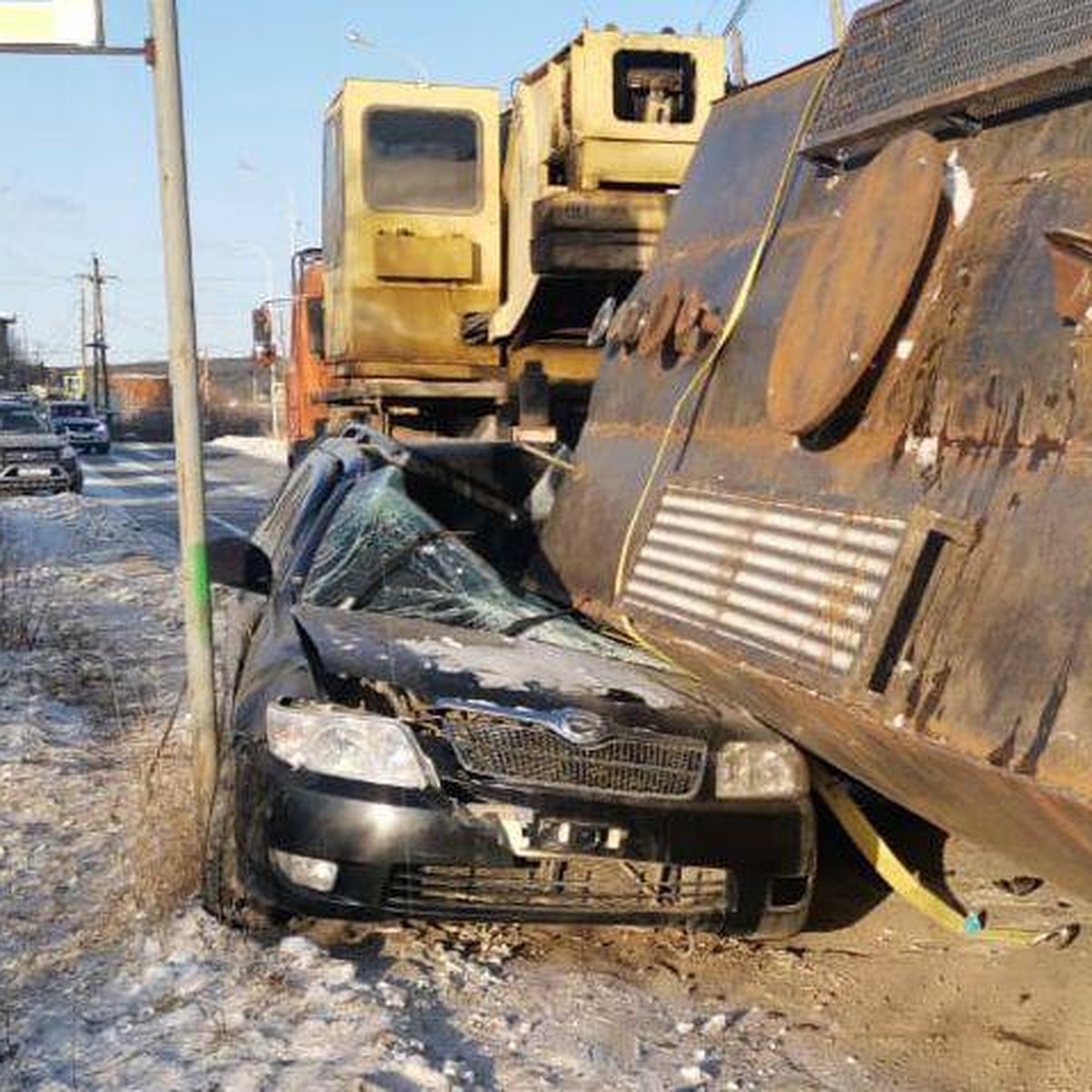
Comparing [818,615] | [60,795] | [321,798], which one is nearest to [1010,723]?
[818,615]

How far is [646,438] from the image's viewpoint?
17.5 ft

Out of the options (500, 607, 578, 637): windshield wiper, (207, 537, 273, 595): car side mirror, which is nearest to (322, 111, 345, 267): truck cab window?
(207, 537, 273, 595): car side mirror

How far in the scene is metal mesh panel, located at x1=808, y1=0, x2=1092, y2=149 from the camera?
3312 millimetres

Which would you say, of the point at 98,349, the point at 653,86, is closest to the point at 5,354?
the point at 98,349

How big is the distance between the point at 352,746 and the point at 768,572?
1249 millimetres

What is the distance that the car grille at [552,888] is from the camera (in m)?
3.99

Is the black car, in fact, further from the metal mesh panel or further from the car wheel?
the metal mesh panel

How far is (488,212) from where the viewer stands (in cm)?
1027

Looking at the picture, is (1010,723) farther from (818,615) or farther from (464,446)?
(464,446)

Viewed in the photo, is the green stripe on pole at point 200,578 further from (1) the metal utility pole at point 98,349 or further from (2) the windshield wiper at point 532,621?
(1) the metal utility pole at point 98,349

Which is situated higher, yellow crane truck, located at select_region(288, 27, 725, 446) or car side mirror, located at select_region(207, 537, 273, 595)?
yellow crane truck, located at select_region(288, 27, 725, 446)

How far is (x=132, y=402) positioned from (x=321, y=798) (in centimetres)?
7097

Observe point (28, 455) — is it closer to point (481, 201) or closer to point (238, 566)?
point (481, 201)

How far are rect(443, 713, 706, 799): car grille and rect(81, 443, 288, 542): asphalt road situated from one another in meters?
8.71
